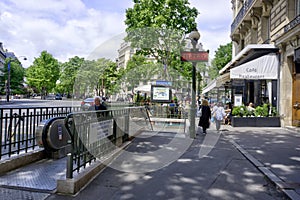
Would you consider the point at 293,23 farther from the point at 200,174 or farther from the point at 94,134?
the point at 94,134

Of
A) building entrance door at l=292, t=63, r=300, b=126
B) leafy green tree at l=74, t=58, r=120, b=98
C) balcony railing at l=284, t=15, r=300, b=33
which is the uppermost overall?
leafy green tree at l=74, t=58, r=120, b=98

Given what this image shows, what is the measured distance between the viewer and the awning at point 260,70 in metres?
14.9

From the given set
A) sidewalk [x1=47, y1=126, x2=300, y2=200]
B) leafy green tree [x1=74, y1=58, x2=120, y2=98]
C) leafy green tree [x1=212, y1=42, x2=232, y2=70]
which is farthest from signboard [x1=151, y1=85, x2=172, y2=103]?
leafy green tree [x1=74, y1=58, x2=120, y2=98]

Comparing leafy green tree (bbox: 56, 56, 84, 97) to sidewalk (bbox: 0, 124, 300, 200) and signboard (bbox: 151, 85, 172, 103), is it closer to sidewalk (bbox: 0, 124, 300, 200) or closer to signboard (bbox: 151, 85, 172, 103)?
signboard (bbox: 151, 85, 172, 103)

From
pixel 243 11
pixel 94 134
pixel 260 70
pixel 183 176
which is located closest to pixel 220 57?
pixel 243 11

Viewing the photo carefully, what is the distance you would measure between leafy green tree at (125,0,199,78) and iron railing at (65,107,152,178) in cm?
1381

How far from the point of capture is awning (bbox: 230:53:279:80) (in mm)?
14883

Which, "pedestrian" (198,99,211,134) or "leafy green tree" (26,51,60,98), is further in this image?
"leafy green tree" (26,51,60,98)

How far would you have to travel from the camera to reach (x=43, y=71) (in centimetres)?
7000

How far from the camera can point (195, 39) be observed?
11.0 m

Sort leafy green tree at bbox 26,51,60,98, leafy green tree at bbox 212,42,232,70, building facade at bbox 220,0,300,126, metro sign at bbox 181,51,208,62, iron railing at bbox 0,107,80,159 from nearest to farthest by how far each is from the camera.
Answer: iron railing at bbox 0,107,80,159, metro sign at bbox 181,51,208,62, building facade at bbox 220,0,300,126, leafy green tree at bbox 212,42,232,70, leafy green tree at bbox 26,51,60,98

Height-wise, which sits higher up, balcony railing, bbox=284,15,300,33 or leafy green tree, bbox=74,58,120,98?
leafy green tree, bbox=74,58,120,98

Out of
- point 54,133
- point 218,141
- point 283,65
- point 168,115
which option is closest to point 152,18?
point 168,115

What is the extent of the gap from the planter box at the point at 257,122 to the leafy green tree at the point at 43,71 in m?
63.8
